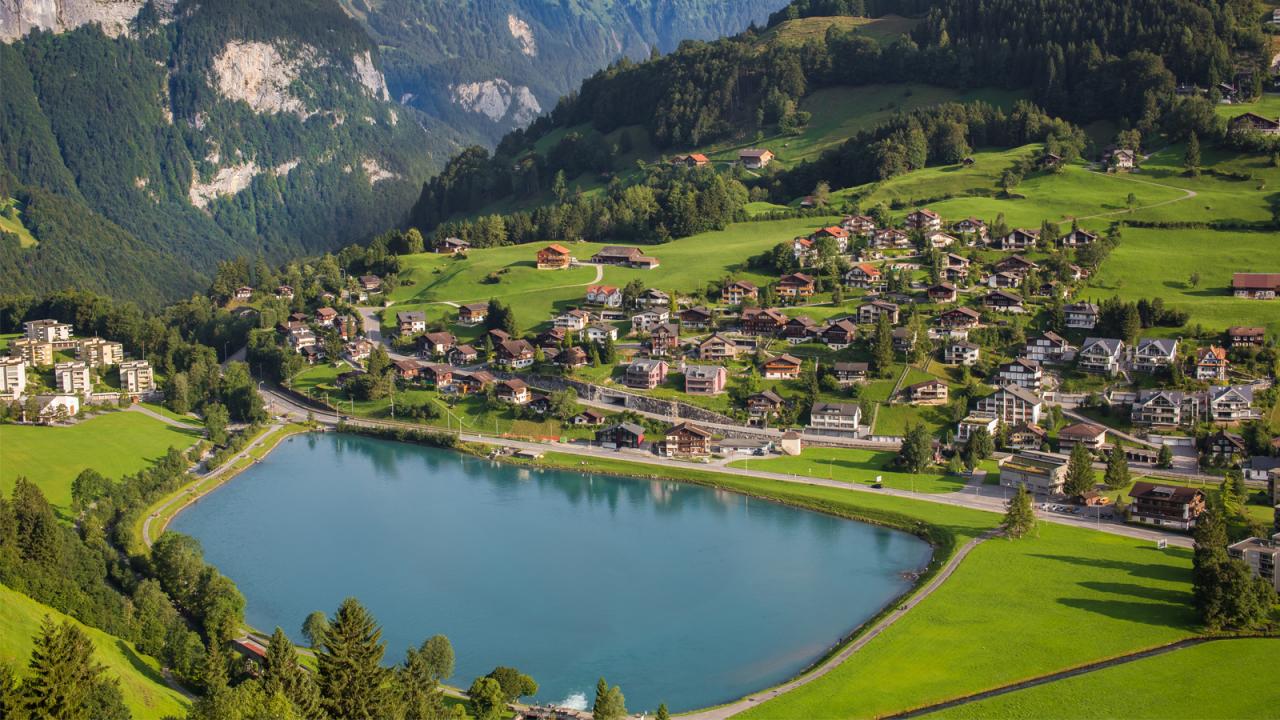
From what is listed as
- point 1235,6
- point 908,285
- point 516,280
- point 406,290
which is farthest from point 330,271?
point 1235,6

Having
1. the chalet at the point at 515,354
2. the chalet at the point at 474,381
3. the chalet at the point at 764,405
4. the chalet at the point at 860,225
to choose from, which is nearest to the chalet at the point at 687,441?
the chalet at the point at 764,405

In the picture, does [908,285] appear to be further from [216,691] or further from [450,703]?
[216,691]

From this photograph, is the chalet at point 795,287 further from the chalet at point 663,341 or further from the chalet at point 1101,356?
the chalet at point 1101,356

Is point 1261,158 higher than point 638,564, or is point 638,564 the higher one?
point 1261,158

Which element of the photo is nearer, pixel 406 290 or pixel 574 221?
pixel 406 290

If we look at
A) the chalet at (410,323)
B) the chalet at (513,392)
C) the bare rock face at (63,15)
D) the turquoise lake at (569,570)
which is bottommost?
the turquoise lake at (569,570)
